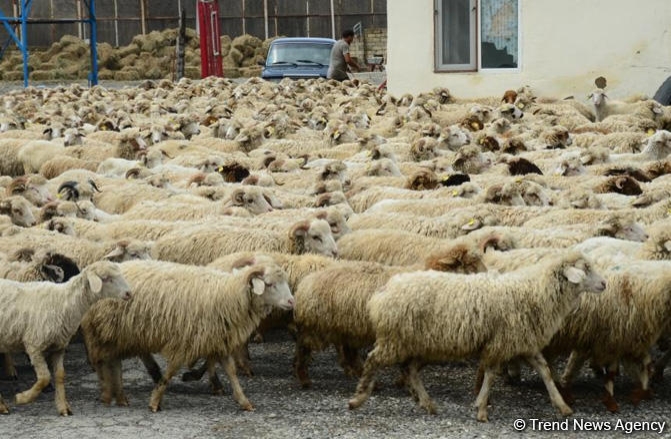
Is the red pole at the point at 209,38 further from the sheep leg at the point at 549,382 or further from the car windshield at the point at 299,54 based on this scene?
the sheep leg at the point at 549,382

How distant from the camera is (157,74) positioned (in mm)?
43500

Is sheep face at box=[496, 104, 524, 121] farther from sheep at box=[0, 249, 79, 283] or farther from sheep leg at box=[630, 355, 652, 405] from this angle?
sheep at box=[0, 249, 79, 283]

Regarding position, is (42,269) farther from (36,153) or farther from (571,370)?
(36,153)

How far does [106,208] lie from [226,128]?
632 cm

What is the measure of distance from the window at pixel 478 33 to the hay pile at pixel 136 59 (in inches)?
821

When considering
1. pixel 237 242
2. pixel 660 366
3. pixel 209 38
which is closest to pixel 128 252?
pixel 237 242

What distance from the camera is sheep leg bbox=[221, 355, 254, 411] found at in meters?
7.45

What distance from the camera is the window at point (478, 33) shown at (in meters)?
21.4

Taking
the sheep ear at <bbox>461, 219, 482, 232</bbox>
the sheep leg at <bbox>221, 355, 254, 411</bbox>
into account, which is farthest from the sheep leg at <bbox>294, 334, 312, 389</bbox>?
the sheep ear at <bbox>461, 219, 482, 232</bbox>

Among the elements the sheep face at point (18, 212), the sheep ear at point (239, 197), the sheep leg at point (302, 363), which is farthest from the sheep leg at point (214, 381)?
the sheep face at point (18, 212)

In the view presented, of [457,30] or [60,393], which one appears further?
[457,30]

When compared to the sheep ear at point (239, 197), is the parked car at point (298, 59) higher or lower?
higher

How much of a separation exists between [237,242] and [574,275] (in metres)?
2.91

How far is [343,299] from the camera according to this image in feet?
25.1
